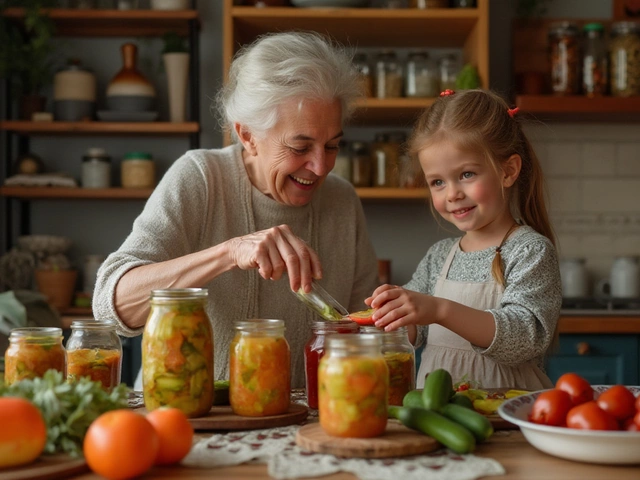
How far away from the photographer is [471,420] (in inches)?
43.8

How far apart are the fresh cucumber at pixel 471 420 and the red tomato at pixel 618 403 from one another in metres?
0.16

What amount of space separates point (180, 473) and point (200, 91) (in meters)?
2.87

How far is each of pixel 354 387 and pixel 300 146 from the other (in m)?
0.86

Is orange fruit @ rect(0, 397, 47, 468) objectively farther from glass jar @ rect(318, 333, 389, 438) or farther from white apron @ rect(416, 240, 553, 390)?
white apron @ rect(416, 240, 553, 390)

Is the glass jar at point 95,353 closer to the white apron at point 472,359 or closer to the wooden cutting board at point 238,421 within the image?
the wooden cutting board at point 238,421

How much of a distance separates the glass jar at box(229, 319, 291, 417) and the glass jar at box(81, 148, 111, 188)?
2.46 m

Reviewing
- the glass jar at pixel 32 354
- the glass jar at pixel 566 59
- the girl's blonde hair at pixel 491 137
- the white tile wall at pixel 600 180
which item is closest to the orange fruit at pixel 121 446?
the glass jar at pixel 32 354

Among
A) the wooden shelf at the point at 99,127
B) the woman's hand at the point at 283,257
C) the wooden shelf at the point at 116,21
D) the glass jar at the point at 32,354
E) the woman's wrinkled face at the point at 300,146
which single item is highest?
the wooden shelf at the point at 116,21

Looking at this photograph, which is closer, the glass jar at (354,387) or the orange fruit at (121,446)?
the orange fruit at (121,446)

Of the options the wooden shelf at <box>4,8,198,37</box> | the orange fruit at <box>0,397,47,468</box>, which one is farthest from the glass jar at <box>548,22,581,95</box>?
the orange fruit at <box>0,397,47,468</box>

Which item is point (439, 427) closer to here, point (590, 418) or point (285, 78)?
point (590, 418)

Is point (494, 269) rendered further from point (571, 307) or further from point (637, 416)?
point (571, 307)

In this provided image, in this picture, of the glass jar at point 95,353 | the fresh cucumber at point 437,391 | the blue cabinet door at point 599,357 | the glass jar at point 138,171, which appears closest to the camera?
the fresh cucumber at point 437,391

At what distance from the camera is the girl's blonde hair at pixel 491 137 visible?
72.1 inches
